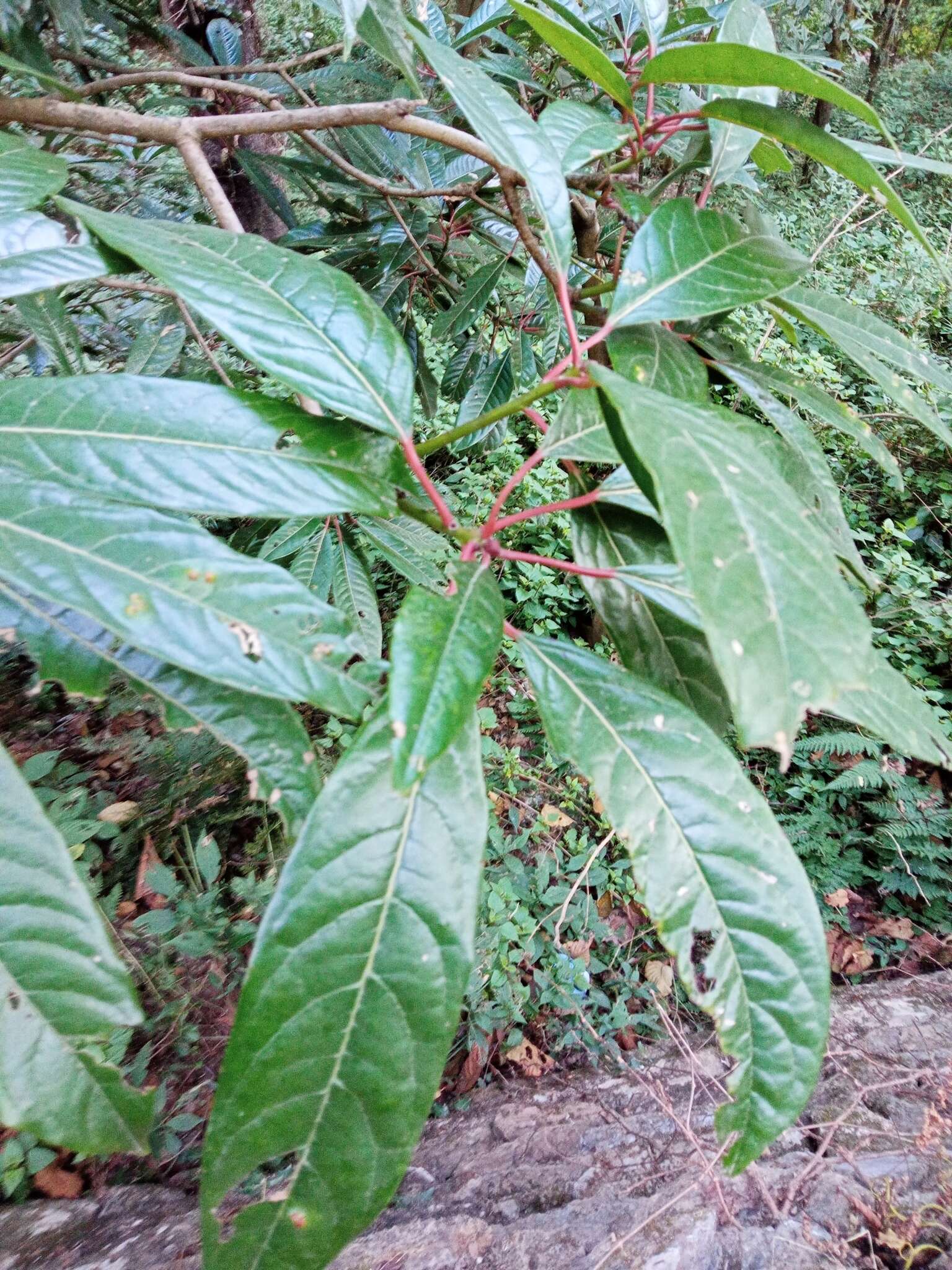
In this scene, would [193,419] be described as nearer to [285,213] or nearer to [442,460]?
[285,213]

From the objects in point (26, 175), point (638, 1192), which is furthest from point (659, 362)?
point (638, 1192)

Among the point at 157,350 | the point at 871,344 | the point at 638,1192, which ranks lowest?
the point at 638,1192

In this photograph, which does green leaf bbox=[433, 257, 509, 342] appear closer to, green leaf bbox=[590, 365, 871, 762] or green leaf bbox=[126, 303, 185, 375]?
green leaf bbox=[126, 303, 185, 375]

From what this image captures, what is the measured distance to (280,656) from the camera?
0.42 meters

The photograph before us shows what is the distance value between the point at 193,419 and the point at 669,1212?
149cm

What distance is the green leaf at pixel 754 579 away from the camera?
317 millimetres

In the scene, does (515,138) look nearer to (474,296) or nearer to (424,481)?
(424,481)

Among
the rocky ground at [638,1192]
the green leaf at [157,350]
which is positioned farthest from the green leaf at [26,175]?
the rocky ground at [638,1192]

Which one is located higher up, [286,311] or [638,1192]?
[286,311]

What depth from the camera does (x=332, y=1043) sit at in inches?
15.7

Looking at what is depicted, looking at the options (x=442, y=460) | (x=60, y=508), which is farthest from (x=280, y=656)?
(x=442, y=460)

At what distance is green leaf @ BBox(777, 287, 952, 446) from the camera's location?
2.04 ft

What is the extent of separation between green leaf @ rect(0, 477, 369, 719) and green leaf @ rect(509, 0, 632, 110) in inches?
22.6

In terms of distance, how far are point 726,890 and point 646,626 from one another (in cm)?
24
